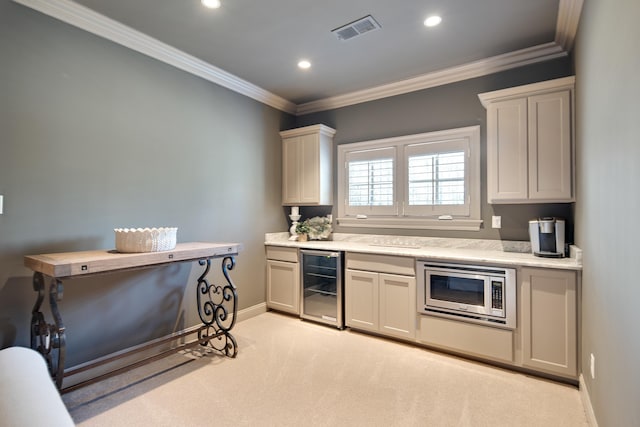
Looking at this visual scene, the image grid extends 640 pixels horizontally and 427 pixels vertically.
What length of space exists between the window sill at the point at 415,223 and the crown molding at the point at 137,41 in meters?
1.98

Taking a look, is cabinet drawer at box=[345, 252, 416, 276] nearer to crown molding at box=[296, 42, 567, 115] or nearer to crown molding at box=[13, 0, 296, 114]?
crown molding at box=[296, 42, 567, 115]

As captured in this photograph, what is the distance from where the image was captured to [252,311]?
3.92m

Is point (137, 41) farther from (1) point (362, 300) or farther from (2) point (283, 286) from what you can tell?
Result: (1) point (362, 300)

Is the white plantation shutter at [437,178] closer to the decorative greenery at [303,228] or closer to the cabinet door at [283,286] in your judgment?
the decorative greenery at [303,228]

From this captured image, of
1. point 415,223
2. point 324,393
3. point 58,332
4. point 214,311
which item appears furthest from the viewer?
point 415,223

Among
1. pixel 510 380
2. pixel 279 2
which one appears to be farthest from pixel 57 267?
pixel 510 380

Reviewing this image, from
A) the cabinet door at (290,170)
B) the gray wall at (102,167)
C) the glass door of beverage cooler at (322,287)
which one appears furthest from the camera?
the cabinet door at (290,170)

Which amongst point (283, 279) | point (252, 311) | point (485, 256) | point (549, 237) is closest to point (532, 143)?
point (549, 237)

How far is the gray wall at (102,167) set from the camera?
2178 millimetres

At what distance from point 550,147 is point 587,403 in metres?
1.88

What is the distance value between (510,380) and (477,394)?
0.40m

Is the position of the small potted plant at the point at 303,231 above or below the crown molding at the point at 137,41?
below

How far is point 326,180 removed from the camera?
4215 millimetres

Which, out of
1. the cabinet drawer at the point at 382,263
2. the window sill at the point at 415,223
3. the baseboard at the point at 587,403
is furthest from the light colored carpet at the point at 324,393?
the window sill at the point at 415,223
